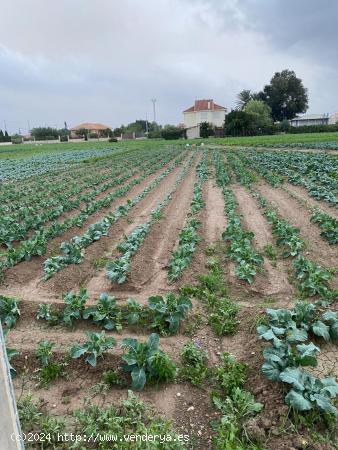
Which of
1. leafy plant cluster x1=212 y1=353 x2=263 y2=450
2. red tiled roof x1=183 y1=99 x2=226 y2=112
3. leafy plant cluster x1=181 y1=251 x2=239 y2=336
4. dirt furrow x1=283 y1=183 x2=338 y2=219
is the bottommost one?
leafy plant cluster x1=212 y1=353 x2=263 y2=450

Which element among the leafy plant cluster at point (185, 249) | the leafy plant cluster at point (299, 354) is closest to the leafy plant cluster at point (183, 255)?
the leafy plant cluster at point (185, 249)

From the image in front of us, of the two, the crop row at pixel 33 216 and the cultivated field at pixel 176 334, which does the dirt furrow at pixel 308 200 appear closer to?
the cultivated field at pixel 176 334

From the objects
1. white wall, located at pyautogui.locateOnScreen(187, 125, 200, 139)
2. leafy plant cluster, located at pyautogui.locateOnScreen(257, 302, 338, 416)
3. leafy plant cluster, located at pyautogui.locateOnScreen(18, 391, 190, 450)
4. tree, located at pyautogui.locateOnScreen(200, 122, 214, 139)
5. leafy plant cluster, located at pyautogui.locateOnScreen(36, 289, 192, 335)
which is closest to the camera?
leafy plant cluster, located at pyautogui.locateOnScreen(18, 391, 190, 450)

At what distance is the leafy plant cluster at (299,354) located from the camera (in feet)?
9.98

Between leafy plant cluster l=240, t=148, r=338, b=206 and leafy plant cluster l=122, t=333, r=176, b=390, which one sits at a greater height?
leafy plant cluster l=240, t=148, r=338, b=206

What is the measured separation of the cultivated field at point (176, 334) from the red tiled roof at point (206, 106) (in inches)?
3464

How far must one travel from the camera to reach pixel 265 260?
22.9 feet

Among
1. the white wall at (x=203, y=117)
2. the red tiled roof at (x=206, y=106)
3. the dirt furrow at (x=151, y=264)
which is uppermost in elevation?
the red tiled roof at (x=206, y=106)

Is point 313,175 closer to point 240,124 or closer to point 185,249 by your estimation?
point 185,249

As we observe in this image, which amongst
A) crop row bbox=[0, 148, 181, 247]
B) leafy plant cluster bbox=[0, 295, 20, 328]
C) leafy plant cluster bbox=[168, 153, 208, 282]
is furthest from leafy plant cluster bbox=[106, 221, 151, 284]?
crop row bbox=[0, 148, 181, 247]

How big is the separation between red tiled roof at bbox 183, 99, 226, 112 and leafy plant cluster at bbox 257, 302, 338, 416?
9254 cm

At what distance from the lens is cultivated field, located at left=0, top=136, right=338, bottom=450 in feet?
10.1

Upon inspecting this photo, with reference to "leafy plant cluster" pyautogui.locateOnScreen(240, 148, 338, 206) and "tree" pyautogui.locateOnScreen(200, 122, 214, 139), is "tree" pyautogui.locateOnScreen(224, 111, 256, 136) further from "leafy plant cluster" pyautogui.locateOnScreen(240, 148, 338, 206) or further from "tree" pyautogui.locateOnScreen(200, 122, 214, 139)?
"leafy plant cluster" pyautogui.locateOnScreen(240, 148, 338, 206)

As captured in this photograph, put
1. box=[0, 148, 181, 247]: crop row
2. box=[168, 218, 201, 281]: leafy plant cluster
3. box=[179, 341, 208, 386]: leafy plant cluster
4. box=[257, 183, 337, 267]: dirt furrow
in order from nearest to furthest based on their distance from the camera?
box=[179, 341, 208, 386]: leafy plant cluster → box=[168, 218, 201, 281]: leafy plant cluster → box=[257, 183, 337, 267]: dirt furrow → box=[0, 148, 181, 247]: crop row
